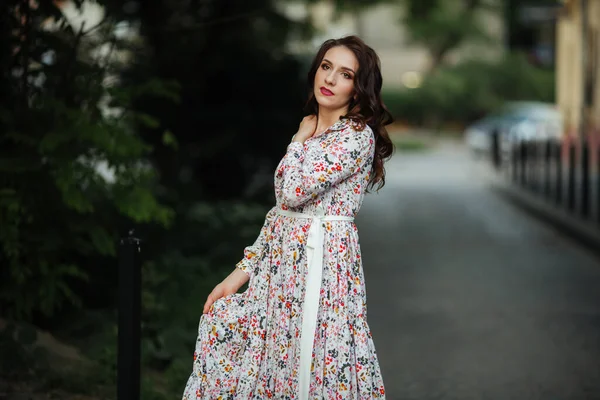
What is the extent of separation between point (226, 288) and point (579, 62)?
2378 cm

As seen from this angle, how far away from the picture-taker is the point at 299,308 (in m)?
4.15

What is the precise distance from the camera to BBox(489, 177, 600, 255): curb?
45.2 ft

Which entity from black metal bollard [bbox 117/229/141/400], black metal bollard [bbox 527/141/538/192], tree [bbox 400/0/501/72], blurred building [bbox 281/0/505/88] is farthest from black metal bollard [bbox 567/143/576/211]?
blurred building [bbox 281/0/505/88]

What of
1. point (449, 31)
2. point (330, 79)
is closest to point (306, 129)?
point (330, 79)

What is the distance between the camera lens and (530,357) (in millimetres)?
7496

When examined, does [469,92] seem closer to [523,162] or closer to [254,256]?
[523,162]

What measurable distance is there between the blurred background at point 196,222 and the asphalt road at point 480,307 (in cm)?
3

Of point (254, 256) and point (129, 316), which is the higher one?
point (254, 256)

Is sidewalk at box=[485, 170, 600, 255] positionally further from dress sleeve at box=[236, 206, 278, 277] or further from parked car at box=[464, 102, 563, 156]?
parked car at box=[464, 102, 563, 156]

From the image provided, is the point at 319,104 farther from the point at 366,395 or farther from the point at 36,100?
the point at 36,100

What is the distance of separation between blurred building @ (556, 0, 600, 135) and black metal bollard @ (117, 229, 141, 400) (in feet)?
63.8

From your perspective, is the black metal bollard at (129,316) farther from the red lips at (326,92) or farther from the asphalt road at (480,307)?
the asphalt road at (480,307)

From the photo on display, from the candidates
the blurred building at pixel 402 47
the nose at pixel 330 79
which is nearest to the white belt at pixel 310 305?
the nose at pixel 330 79

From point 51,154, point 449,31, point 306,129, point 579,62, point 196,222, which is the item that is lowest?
point 196,222
